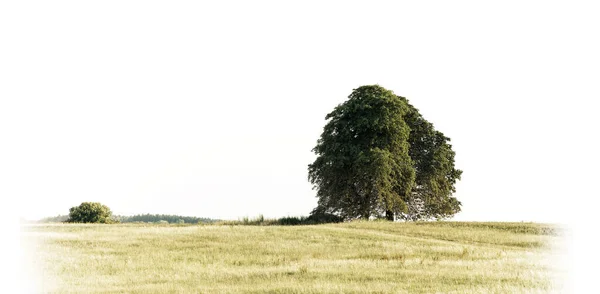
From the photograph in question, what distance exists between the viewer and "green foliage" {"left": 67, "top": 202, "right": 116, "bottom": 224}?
38156 mm

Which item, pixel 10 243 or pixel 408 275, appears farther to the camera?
pixel 408 275

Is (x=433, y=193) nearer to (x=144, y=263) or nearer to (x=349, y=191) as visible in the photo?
(x=349, y=191)

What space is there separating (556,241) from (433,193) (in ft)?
32.2

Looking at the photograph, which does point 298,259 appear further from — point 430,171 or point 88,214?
point 88,214

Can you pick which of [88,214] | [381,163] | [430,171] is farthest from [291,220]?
[88,214]

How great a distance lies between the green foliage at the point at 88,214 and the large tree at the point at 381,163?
1341cm

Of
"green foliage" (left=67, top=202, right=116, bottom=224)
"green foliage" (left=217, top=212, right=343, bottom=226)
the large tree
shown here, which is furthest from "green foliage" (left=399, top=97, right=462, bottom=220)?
"green foliage" (left=67, top=202, right=116, bottom=224)

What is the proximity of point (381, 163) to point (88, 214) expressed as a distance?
18577mm

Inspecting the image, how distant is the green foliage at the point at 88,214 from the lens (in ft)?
125

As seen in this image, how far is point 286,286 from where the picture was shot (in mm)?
16641

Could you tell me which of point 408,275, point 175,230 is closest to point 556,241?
point 408,275

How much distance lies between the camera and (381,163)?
35.5m

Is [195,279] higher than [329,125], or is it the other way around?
[329,125]

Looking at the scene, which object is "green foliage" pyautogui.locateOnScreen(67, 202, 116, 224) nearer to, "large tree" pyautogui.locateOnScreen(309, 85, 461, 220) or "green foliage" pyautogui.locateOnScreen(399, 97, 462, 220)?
"large tree" pyautogui.locateOnScreen(309, 85, 461, 220)
